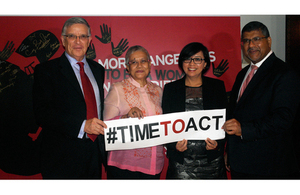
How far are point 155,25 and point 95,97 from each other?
1.63 m

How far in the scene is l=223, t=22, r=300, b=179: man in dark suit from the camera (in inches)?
74.4

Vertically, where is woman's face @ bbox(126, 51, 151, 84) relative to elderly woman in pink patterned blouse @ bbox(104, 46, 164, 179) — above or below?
above

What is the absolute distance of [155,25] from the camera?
10.3ft

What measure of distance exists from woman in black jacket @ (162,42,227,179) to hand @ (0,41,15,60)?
7.94 feet

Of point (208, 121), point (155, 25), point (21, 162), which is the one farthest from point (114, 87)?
point (21, 162)

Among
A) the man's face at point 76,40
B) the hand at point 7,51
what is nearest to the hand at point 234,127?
the man's face at point 76,40

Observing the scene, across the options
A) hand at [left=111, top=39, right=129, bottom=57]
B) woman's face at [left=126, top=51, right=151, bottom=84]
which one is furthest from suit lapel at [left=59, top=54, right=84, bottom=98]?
hand at [left=111, top=39, right=129, bottom=57]

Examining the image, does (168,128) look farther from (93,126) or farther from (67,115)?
(67,115)

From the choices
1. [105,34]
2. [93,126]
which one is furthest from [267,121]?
[105,34]

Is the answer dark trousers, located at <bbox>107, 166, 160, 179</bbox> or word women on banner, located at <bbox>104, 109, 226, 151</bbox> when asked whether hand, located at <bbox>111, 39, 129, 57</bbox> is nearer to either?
word women on banner, located at <bbox>104, 109, 226, 151</bbox>

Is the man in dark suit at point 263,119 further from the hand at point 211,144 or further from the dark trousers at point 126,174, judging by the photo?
the dark trousers at point 126,174

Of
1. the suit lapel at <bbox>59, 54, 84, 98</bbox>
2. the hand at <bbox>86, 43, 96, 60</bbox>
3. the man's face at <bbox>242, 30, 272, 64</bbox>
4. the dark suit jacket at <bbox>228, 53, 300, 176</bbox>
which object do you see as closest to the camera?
the dark suit jacket at <bbox>228, 53, 300, 176</bbox>

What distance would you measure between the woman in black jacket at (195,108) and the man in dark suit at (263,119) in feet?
0.57

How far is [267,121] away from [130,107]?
4.51 ft
